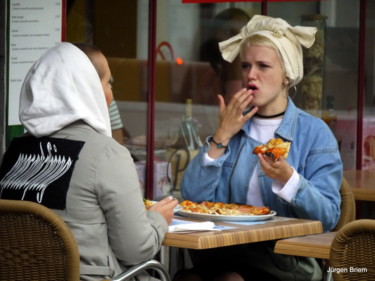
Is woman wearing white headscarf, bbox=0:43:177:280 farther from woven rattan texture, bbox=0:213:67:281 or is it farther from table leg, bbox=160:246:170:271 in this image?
table leg, bbox=160:246:170:271

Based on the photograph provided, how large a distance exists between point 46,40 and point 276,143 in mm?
1877

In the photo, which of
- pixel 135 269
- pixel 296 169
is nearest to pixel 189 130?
pixel 296 169

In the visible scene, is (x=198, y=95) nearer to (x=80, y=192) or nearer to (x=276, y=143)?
(x=276, y=143)

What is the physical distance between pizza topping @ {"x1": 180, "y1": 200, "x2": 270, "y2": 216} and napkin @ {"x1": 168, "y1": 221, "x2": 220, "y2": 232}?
0.25 metres

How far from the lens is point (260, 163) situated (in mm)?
4539

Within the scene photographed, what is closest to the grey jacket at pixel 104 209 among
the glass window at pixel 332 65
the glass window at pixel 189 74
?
the glass window at pixel 189 74

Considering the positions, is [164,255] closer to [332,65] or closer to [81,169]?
[81,169]

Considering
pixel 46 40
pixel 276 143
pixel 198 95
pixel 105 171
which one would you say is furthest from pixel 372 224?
pixel 198 95

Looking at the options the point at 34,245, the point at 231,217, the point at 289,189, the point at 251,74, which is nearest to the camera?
the point at 34,245

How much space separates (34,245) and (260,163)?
4.17ft

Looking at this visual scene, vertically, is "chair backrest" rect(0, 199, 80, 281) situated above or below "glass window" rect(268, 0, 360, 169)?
below

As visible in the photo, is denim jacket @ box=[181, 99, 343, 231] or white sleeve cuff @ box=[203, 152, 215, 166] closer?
denim jacket @ box=[181, 99, 343, 231]

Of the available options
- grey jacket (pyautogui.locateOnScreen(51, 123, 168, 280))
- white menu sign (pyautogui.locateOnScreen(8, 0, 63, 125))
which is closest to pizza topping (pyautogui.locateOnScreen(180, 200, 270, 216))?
grey jacket (pyautogui.locateOnScreen(51, 123, 168, 280))

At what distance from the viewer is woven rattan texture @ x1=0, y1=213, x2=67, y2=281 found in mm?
3613
